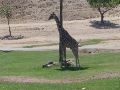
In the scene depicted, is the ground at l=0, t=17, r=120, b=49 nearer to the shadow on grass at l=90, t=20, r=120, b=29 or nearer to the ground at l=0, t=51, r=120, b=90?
the shadow on grass at l=90, t=20, r=120, b=29

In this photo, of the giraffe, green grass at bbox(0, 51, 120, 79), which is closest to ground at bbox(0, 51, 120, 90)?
green grass at bbox(0, 51, 120, 79)

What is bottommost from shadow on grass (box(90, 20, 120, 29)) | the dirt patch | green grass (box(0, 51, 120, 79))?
shadow on grass (box(90, 20, 120, 29))

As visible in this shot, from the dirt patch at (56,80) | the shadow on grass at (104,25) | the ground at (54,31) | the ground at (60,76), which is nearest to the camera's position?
the ground at (60,76)

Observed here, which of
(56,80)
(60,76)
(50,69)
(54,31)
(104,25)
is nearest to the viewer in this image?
(56,80)

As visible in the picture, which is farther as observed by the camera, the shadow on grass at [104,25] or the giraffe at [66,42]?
the shadow on grass at [104,25]

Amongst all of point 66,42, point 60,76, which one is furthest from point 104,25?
point 60,76

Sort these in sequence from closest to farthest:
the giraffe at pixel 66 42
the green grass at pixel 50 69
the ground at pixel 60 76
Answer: the ground at pixel 60 76 < the green grass at pixel 50 69 < the giraffe at pixel 66 42

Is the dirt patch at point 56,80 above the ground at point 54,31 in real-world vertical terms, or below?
above

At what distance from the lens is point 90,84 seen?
76.0 feet

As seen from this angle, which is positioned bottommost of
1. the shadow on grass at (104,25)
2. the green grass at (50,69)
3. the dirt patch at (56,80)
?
the shadow on grass at (104,25)

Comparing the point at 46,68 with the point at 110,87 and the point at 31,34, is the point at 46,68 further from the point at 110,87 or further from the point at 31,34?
A: the point at 31,34

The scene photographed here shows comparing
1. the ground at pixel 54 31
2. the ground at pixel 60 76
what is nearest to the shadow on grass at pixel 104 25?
the ground at pixel 54 31

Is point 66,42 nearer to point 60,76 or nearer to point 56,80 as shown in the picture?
point 60,76

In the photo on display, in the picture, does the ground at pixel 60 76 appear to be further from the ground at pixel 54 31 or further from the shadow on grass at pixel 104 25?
the shadow on grass at pixel 104 25
